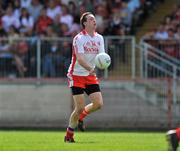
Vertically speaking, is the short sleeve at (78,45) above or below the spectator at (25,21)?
below

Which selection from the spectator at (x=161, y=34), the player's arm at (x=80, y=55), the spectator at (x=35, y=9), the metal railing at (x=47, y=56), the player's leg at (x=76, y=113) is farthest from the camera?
the spectator at (x=35, y=9)

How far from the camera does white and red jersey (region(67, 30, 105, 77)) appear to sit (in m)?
17.7

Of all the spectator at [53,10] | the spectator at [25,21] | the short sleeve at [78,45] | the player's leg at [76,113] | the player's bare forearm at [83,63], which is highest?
the spectator at [53,10]

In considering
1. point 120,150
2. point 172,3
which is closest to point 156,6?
point 172,3

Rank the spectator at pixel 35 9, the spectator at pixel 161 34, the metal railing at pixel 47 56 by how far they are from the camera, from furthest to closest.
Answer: the spectator at pixel 35 9 → the spectator at pixel 161 34 → the metal railing at pixel 47 56

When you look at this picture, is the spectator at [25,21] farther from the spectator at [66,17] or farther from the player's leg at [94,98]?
the player's leg at [94,98]

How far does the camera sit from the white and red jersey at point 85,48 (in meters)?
17.7

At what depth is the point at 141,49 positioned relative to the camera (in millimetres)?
28156

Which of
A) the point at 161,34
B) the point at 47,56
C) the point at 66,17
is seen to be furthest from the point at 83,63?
the point at 66,17

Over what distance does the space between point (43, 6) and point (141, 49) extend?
4528 mm

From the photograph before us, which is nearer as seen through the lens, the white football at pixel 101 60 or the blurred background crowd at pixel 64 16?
the white football at pixel 101 60

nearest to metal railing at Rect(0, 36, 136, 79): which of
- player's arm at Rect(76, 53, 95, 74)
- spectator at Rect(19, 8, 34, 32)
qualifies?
spectator at Rect(19, 8, 34, 32)

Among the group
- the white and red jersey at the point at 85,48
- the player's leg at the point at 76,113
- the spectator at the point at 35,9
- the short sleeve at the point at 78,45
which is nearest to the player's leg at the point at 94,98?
the player's leg at the point at 76,113

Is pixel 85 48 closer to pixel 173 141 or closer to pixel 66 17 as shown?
pixel 173 141
